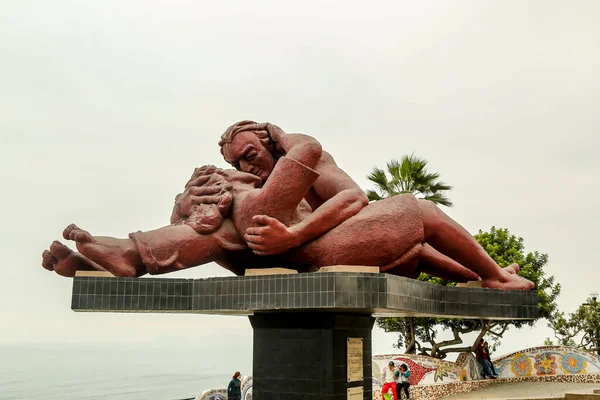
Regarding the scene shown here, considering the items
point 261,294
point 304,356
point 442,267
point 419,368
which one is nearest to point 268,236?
point 261,294

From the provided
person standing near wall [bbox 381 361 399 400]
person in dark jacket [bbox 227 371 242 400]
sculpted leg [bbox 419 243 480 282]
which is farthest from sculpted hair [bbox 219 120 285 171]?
person standing near wall [bbox 381 361 399 400]

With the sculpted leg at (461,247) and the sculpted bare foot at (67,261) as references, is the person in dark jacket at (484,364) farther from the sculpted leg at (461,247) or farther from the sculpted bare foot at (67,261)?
the sculpted bare foot at (67,261)

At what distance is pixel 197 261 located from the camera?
245 inches

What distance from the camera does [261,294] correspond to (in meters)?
5.84

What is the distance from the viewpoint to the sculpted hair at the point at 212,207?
6.20 meters

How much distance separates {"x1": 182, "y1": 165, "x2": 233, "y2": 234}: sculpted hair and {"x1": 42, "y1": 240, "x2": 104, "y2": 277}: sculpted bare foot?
103 cm

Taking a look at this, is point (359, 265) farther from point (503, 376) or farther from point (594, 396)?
point (503, 376)

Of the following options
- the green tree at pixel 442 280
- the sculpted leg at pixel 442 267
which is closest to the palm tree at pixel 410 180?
the green tree at pixel 442 280

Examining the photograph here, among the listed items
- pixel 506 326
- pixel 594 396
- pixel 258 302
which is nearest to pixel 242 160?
pixel 258 302

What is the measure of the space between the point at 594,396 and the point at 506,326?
8288 millimetres

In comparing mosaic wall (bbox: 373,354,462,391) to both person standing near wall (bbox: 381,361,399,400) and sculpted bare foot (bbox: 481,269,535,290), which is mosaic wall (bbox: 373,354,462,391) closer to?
person standing near wall (bbox: 381,361,399,400)

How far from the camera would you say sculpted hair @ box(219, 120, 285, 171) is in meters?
6.85

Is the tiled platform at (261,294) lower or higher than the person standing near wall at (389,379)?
higher

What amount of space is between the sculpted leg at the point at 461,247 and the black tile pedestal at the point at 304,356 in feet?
4.05
